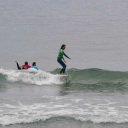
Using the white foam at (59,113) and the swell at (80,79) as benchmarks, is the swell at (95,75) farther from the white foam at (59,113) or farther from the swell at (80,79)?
the white foam at (59,113)

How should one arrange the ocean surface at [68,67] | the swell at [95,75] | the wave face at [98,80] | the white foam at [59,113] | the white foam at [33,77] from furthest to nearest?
the swell at [95,75], the white foam at [33,77], the wave face at [98,80], the ocean surface at [68,67], the white foam at [59,113]

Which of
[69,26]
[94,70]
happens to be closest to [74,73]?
[94,70]

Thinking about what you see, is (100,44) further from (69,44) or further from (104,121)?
(104,121)

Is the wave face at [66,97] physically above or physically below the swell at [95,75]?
below

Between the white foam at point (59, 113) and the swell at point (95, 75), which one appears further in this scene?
the swell at point (95, 75)

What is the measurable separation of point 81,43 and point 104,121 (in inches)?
1318

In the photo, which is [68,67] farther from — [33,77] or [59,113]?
[59,113]

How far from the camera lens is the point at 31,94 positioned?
88.7ft

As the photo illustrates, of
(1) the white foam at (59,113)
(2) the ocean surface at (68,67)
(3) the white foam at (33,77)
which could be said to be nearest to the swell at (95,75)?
(2) the ocean surface at (68,67)

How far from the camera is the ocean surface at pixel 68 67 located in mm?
22375

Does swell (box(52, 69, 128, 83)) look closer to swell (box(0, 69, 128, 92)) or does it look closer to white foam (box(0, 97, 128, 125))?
swell (box(0, 69, 128, 92))

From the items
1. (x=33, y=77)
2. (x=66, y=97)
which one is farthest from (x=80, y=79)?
(x=66, y=97)

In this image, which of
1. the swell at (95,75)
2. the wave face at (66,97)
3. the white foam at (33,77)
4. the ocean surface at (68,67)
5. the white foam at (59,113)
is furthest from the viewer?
the swell at (95,75)

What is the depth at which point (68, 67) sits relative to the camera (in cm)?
3888
